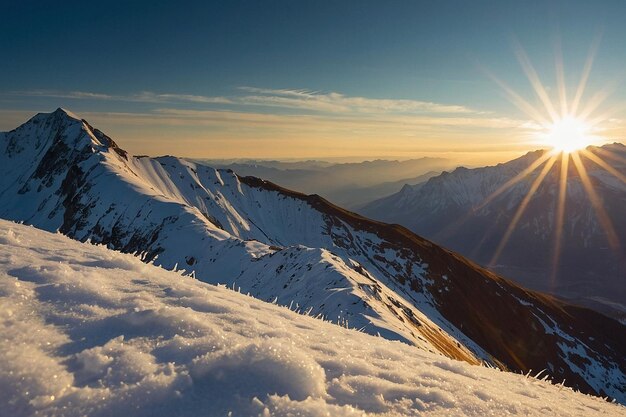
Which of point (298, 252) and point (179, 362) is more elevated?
point (179, 362)

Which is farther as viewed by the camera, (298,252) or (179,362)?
(298,252)

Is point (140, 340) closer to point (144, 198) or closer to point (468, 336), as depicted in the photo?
point (144, 198)

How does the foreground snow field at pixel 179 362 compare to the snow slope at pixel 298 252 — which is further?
the snow slope at pixel 298 252

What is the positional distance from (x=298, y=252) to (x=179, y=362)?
57100mm

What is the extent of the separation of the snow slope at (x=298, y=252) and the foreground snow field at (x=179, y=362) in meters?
31.4

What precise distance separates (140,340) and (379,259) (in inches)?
4343

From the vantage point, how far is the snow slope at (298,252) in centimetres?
5406

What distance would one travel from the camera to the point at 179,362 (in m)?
3.75

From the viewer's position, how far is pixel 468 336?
88438 millimetres

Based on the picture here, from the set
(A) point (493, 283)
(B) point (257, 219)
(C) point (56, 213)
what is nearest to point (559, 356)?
(A) point (493, 283)

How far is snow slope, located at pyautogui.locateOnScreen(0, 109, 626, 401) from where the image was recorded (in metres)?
54.1

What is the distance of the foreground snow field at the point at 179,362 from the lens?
10.2 ft

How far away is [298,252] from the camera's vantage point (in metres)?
60.6

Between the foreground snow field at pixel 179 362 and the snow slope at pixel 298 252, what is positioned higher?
the foreground snow field at pixel 179 362
